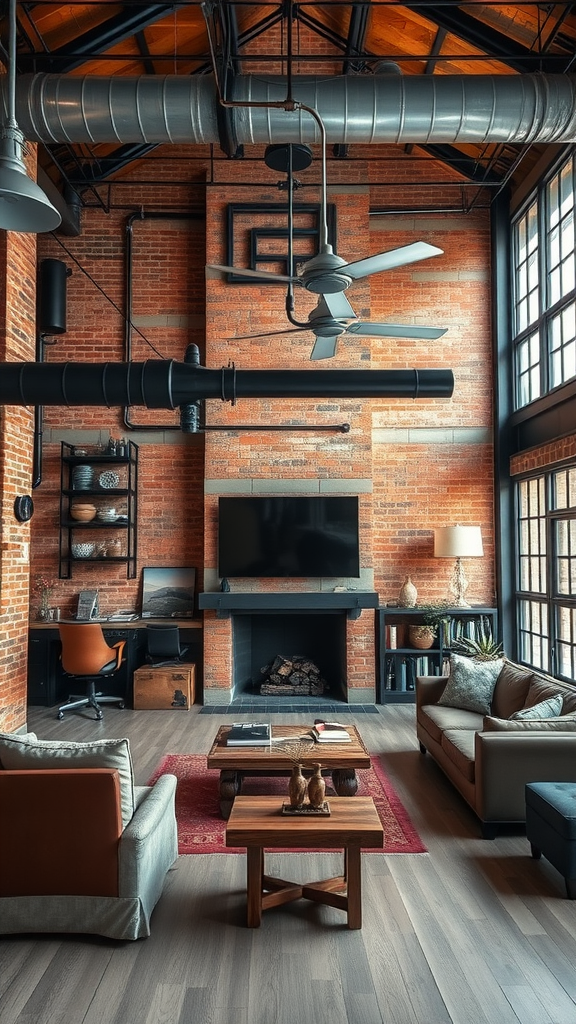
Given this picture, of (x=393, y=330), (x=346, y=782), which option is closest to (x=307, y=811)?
(x=346, y=782)

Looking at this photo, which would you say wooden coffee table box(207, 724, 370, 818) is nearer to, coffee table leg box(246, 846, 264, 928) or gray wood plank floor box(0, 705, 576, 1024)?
gray wood plank floor box(0, 705, 576, 1024)

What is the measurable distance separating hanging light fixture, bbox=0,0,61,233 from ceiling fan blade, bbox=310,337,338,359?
7.30 ft

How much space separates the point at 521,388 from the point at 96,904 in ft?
22.0

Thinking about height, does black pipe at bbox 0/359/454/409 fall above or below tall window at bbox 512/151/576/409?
below

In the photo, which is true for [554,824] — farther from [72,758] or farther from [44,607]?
[44,607]

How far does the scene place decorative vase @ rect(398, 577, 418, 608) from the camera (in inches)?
311

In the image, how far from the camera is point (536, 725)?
163 inches

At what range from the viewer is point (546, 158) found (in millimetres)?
6969

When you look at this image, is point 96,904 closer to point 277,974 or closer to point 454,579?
point 277,974

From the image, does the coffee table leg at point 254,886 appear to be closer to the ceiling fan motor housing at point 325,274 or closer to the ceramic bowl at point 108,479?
the ceiling fan motor housing at point 325,274

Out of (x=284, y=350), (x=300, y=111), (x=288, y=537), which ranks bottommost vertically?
(x=288, y=537)

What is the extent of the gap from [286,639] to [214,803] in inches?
147

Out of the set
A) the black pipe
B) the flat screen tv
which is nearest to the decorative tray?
the black pipe

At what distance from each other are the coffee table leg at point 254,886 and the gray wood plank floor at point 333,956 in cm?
6
